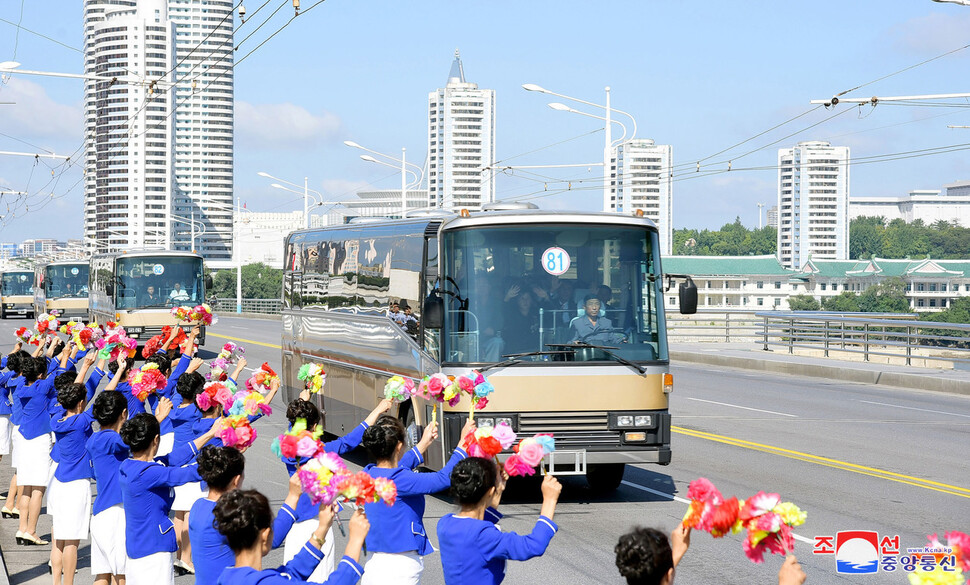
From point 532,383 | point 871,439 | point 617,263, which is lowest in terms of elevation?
point 871,439

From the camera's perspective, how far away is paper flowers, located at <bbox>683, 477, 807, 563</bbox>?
3646 mm

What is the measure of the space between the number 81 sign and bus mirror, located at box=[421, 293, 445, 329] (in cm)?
119

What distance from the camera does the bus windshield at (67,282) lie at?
55.5m

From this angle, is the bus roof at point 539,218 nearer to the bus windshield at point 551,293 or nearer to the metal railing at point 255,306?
the bus windshield at point 551,293

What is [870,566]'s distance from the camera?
3.47 meters

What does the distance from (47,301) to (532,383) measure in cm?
4928

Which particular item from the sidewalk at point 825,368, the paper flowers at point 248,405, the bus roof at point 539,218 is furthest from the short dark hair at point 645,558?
the sidewalk at point 825,368

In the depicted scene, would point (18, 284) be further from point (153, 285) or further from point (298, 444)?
point (298, 444)

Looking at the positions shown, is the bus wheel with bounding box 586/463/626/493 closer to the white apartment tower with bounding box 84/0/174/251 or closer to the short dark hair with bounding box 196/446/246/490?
the short dark hair with bounding box 196/446/246/490

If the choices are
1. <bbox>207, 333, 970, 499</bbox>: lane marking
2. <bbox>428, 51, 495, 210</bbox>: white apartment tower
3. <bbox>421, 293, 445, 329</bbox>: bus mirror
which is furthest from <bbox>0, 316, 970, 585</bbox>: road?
<bbox>428, 51, 495, 210</bbox>: white apartment tower

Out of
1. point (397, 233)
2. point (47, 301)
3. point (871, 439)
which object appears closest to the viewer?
point (397, 233)

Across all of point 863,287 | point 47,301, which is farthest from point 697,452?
point 863,287

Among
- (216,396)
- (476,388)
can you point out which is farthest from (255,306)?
(476,388)

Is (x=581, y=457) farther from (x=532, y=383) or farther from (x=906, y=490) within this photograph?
(x=906, y=490)
